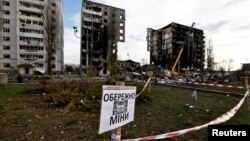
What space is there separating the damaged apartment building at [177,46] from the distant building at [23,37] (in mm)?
42822

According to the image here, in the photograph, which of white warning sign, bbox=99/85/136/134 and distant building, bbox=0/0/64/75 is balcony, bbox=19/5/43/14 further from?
white warning sign, bbox=99/85/136/134

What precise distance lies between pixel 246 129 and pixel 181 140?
1.67 m

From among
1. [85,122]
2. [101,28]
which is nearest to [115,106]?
[85,122]

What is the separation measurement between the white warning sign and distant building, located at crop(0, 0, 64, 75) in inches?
2485

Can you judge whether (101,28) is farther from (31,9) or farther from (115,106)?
(115,106)

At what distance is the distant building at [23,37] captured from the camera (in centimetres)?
6562

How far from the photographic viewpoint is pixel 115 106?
3.12 metres

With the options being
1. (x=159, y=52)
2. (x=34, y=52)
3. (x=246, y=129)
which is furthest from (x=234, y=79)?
(x=159, y=52)

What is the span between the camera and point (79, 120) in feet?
21.6

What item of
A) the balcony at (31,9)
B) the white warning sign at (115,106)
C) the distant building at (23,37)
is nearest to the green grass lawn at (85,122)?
the white warning sign at (115,106)

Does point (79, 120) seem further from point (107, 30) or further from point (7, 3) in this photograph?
point (107, 30)

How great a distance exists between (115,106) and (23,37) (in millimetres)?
71568

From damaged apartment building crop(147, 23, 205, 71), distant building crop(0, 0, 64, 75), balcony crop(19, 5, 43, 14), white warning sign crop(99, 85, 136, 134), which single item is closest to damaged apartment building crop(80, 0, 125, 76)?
distant building crop(0, 0, 64, 75)

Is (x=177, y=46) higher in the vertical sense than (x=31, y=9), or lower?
lower
